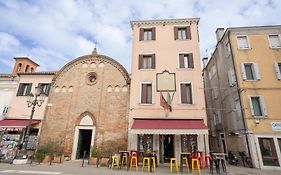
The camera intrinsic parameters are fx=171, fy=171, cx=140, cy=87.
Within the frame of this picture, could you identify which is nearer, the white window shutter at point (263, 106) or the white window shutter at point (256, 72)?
the white window shutter at point (263, 106)

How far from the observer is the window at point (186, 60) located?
1562 centimetres

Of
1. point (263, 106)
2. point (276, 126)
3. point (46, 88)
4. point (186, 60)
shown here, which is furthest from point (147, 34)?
point (276, 126)

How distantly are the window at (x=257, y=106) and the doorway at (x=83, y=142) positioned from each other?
14.8m

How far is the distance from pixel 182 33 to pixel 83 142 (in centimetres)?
1447

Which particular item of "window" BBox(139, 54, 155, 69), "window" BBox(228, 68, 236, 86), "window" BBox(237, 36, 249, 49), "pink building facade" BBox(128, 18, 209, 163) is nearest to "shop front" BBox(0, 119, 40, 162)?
"pink building facade" BBox(128, 18, 209, 163)

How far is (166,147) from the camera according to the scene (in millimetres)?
14172

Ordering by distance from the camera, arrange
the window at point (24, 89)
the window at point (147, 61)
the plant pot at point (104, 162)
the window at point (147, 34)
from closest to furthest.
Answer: the plant pot at point (104, 162) < the window at point (147, 61) < the window at point (147, 34) < the window at point (24, 89)

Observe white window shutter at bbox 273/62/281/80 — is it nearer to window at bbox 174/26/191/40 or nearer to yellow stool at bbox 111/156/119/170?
window at bbox 174/26/191/40

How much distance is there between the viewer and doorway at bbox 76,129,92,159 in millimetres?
15742

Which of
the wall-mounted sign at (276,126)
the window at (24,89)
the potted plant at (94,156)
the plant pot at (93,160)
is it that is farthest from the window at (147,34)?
the window at (24,89)

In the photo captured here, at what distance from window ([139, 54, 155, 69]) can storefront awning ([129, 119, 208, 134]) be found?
5.09 m

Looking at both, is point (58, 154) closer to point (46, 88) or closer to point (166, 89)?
point (46, 88)

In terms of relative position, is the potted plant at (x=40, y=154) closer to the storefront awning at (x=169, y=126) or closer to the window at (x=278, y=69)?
the storefront awning at (x=169, y=126)

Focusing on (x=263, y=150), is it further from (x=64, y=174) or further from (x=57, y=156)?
(x=57, y=156)
